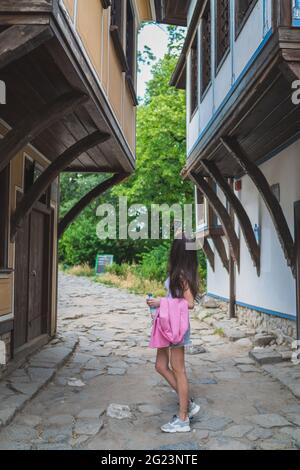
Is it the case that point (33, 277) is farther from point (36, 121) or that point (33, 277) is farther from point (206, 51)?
point (206, 51)

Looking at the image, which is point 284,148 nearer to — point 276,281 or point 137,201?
point 276,281

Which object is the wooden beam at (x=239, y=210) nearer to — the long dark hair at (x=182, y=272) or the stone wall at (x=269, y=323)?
the stone wall at (x=269, y=323)

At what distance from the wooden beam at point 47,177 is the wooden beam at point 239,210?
2.56m

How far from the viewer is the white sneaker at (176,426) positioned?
3734 mm

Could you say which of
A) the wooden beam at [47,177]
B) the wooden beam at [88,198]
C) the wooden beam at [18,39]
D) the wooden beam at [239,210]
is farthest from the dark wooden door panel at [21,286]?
the wooden beam at [18,39]

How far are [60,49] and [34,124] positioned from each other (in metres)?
0.99

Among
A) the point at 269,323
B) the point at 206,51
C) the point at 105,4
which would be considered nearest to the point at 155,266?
the point at 269,323

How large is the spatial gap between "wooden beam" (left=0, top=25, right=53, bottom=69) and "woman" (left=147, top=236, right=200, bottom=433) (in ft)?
6.18

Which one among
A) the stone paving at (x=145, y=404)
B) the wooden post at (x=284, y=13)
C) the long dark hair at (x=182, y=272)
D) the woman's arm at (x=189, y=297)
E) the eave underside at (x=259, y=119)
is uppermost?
the wooden post at (x=284, y=13)

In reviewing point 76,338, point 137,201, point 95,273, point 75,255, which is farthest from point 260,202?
point 75,255

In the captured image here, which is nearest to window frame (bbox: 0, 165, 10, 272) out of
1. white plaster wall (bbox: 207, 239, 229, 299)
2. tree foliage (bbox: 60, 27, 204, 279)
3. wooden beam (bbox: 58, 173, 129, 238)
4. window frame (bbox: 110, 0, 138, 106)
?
window frame (bbox: 110, 0, 138, 106)

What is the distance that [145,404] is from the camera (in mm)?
4590

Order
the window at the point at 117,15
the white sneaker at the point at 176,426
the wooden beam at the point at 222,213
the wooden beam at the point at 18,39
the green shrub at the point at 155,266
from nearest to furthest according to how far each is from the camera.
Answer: the wooden beam at the point at 18,39, the white sneaker at the point at 176,426, the window at the point at 117,15, the wooden beam at the point at 222,213, the green shrub at the point at 155,266

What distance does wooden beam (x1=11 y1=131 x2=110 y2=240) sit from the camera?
5.69m
